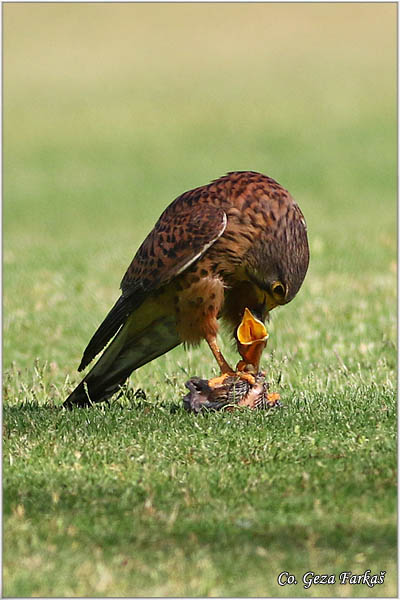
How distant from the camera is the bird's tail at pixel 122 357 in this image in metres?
6.64

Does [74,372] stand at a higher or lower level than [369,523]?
lower

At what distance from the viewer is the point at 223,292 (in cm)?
622

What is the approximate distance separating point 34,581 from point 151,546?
56 cm

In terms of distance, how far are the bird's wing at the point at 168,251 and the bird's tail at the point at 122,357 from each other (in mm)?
113

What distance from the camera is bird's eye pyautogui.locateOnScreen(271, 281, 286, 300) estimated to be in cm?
618

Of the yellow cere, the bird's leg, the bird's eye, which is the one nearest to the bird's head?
the bird's eye

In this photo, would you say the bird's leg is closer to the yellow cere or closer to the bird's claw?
the bird's claw

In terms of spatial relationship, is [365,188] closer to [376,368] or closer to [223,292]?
[376,368]

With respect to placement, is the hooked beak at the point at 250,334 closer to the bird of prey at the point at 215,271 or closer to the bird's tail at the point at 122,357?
the bird of prey at the point at 215,271

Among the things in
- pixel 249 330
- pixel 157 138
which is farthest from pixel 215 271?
pixel 157 138

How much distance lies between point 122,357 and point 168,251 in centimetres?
90

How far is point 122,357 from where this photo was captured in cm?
673

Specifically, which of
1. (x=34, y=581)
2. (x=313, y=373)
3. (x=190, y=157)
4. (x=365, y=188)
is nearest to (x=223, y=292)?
(x=313, y=373)

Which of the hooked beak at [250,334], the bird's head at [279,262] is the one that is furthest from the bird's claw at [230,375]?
the bird's head at [279,262]
